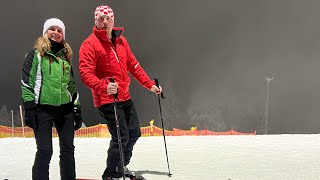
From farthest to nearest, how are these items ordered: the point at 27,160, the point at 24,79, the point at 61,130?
the point at 27,160 < the point at 61,130 < the point at 24,79

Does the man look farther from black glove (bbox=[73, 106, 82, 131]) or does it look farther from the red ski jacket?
black glove (bbox=[73, 106, 82, 131])

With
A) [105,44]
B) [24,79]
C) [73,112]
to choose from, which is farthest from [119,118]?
[24,79]

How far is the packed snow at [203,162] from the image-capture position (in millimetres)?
5758

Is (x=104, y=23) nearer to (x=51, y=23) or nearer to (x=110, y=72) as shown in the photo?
(x=110, y=72)

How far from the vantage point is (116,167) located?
5.09 meters

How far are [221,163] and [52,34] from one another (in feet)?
13.1

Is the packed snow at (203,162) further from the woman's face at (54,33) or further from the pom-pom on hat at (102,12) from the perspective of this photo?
the pom-pom on hat at (102,12)

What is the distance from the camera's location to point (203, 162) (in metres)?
7.10

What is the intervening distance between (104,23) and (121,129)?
1.42m

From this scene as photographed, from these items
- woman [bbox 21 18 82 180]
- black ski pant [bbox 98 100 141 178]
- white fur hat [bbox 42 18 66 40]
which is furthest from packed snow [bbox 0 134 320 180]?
white fur hat [bbox 42 18 66 40]

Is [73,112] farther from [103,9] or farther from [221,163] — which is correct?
[221,163]

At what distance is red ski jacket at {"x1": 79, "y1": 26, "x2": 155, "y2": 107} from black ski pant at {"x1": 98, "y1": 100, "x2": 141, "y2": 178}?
0.11 metres

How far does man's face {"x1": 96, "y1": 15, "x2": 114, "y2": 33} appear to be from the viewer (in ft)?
16.2

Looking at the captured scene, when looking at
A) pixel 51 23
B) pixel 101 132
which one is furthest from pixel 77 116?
pixel 101 132
